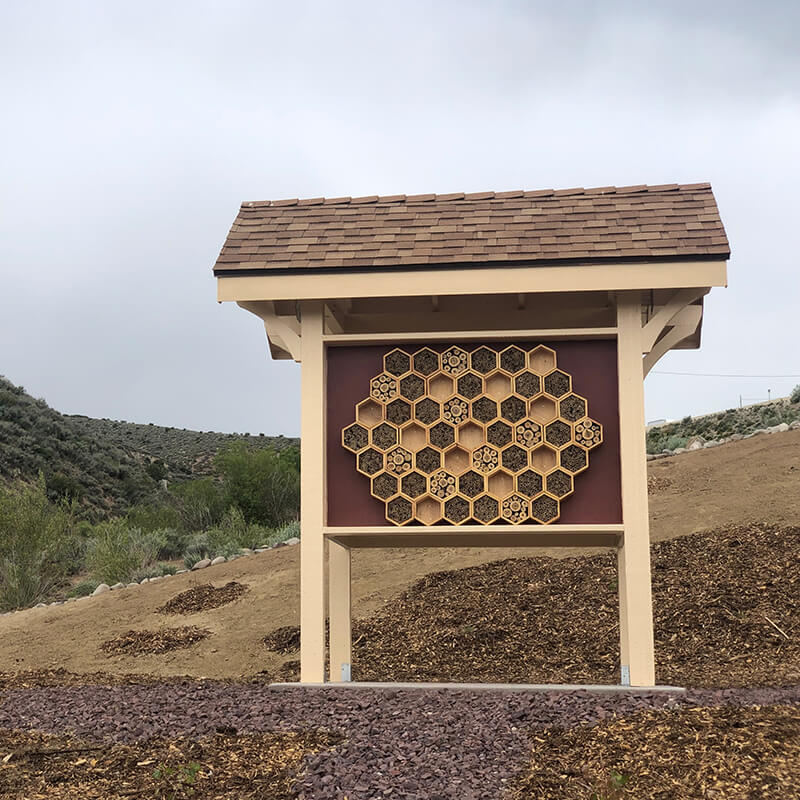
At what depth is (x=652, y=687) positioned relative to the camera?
848 cm

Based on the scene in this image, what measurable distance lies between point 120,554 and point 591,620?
11.9 m

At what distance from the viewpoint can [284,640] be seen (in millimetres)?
14297

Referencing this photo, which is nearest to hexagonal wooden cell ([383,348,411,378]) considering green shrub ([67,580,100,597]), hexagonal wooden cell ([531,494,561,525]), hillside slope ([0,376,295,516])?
hexagonal wooden cell ([531,494,561,525])

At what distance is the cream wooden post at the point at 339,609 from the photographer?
422 inches

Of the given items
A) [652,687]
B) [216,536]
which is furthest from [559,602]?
[216,536]

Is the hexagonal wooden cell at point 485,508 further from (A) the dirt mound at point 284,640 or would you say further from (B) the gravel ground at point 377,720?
(A) the dirt mound at point 284,640

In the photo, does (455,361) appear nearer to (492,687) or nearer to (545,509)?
(545,509)

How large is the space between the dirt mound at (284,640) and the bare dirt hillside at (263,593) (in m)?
0.13

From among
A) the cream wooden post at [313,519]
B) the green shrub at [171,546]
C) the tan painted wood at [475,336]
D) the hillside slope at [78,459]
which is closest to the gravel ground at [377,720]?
the cream wooden post at [313,519]

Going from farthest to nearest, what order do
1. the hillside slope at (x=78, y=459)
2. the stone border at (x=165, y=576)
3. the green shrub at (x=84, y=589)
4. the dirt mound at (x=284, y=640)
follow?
1. the hillside slope at (x=78, y=459)
2. the green shrub at (x=84, y=589)
3. the stone border at (x=165, y=576)
4. the dirt mound at (x=284, y=640)

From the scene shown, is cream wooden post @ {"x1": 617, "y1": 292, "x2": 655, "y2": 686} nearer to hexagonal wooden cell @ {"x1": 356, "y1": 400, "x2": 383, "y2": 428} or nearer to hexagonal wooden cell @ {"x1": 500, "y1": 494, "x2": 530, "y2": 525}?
hexagonal wooden cell @ {"x1": 500, "y1": 494, "x2": 530, "y2": 525}

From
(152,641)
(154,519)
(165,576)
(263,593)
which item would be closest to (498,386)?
(152,641)

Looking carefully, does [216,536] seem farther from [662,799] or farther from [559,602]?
[662,799]

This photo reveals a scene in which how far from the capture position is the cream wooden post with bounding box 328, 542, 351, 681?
10711 mm
